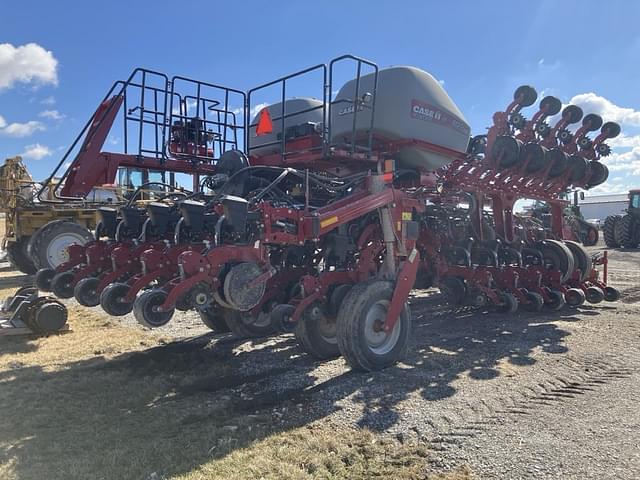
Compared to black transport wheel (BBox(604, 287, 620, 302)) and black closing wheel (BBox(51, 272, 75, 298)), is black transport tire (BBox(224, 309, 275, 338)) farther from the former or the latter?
black transport wheel (BBox(604, 287, 620, 302))

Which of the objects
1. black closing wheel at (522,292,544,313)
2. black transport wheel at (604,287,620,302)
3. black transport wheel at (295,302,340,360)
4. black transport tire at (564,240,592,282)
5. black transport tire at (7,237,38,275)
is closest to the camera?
black transport wheel at (295,302,340,360)

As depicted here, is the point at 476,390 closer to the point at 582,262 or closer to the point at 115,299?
the point at 115,299

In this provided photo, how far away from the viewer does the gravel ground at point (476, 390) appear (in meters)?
3.59

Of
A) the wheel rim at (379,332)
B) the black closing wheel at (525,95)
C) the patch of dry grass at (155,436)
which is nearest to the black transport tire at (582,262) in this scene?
the black closing wheel at (525,95)

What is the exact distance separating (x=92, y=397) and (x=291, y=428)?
1.95m

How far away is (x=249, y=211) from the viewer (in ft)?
15.4

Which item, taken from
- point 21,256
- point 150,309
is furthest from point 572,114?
point 21,256

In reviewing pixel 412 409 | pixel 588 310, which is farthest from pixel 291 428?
pixel 588 310

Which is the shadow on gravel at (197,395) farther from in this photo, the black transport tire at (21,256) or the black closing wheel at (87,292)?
the black transport tire at (21,256)

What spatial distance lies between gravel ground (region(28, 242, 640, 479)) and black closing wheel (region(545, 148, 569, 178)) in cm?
280

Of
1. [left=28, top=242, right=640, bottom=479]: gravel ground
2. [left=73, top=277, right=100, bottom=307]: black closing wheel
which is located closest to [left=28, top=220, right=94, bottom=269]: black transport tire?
[left=28, top=242, right=640, bottom=479]: gravel ground

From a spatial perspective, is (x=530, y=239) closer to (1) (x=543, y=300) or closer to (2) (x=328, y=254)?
(1) (x=543, y=300)

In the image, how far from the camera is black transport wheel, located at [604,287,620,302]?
9.33 m

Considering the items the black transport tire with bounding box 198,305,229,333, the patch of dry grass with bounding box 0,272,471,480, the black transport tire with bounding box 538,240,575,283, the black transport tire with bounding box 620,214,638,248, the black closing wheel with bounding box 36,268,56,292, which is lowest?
the patch of dry grass with bounding box 0,272,471,480
